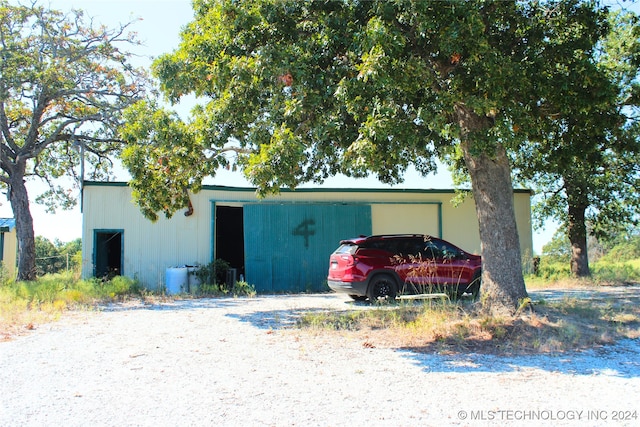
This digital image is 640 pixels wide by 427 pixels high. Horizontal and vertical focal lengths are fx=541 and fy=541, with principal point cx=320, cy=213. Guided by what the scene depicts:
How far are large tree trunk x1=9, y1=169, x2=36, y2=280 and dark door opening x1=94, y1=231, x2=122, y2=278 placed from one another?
2981 mm

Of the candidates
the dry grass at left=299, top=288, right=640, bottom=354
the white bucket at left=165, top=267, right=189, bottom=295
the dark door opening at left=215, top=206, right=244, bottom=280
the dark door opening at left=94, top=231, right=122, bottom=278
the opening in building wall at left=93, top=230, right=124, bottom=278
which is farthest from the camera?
the dark door opening at left=215, top=206, right=244, bottom=280

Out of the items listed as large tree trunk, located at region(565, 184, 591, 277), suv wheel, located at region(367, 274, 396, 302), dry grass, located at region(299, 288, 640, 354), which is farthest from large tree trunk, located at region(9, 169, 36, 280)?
large tree trunk, located at region(565, 184, 591, 277)

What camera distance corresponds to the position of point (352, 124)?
9.94 m

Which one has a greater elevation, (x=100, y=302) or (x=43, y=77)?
(x=43, y=77)

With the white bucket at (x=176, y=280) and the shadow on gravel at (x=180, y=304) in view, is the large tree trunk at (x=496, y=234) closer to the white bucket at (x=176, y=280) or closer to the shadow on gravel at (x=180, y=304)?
the shadow on gravel at (x=180, y=304)

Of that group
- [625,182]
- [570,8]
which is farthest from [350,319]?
[625,182]

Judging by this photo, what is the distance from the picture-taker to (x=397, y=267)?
13.0 meters

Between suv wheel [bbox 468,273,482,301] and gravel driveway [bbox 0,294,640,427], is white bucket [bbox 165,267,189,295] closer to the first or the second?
gravel driveway [bbox 0,294,640,427]

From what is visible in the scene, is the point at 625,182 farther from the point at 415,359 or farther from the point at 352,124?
the point at 415,359

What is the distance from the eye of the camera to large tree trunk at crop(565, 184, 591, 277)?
19.8 meters

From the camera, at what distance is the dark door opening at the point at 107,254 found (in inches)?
734

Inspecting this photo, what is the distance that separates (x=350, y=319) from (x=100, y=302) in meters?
7.54

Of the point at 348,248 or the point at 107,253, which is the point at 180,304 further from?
the point at 107,253

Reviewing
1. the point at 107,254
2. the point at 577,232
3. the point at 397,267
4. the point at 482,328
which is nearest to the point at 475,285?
the point at 397,267
